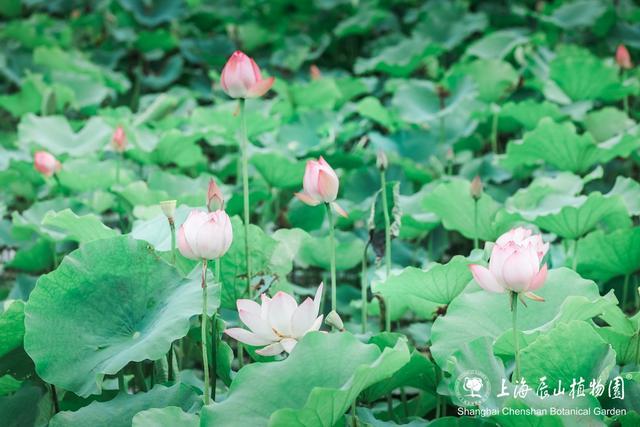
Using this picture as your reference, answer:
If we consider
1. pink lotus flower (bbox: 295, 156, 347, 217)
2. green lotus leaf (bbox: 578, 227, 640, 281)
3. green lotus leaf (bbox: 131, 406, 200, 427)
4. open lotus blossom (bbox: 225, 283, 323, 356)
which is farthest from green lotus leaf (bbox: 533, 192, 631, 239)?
green lotus leaf (bbox: 131, 406, 200, 427)

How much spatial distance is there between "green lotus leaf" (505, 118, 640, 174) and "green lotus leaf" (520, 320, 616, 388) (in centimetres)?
82

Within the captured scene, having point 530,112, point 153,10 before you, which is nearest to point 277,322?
point 530,112

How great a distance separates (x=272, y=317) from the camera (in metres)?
0.93

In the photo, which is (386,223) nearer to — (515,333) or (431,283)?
(431,283)

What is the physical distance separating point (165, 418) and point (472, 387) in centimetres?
32

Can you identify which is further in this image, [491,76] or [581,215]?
[491,76]

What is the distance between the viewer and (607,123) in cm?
204

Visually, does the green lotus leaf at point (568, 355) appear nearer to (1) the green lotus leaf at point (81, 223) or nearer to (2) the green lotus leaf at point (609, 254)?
(2) the green lotus leaf at point (609, 254)

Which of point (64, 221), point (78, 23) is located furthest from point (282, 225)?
point (78, 23)

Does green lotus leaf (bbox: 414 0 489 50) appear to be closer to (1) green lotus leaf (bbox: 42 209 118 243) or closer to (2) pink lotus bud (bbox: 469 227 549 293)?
(1) green lotus leaf (bbox: 42 209 118 243)

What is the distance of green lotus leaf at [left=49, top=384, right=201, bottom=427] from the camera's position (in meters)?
0.95

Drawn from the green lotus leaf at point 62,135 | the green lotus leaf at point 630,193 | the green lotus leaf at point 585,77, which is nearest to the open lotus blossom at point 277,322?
the green lotus leaf at point 630,193

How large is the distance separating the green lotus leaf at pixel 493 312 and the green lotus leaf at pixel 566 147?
2.12 ft

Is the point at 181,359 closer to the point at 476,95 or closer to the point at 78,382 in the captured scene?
the point at 78,382
